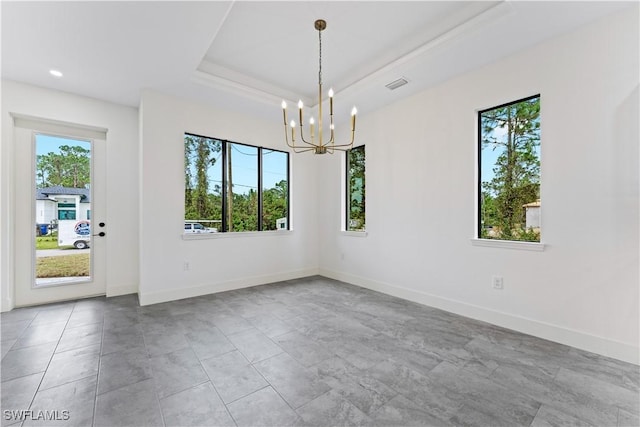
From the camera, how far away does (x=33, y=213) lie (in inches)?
141

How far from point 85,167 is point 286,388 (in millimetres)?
4190

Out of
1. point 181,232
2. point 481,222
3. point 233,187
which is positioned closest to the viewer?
point 481,222

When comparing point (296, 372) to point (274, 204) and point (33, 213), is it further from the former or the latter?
point (33, 213)

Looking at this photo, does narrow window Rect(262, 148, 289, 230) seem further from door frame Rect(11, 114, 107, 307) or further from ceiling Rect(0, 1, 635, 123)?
door frame Rect(11, 114, 107, 307)

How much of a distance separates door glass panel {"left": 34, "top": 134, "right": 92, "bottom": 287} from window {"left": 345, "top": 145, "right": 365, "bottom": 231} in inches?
157

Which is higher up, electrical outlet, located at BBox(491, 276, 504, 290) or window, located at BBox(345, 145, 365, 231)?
window, located at BBox(345, 145, 365, 231)

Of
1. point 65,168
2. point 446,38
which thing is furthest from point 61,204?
point 446,38

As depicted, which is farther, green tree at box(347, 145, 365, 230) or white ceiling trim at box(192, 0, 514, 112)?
green tree at box(347, 145, 365, 230)

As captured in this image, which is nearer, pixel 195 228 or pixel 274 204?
pixel 195 228

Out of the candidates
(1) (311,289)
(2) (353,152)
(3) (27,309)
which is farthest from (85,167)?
(2) (353,152)

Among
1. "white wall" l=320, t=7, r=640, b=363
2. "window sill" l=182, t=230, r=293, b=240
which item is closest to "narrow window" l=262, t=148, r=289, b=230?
"window sill" l=182, t=230, r=293, b=240

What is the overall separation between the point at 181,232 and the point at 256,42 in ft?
8.78

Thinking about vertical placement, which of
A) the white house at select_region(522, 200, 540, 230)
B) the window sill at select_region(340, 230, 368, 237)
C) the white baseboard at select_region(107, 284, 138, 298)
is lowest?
the white baseboard at select_region(107, 284, 138, 298)

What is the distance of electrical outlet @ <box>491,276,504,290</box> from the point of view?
2984 mm
